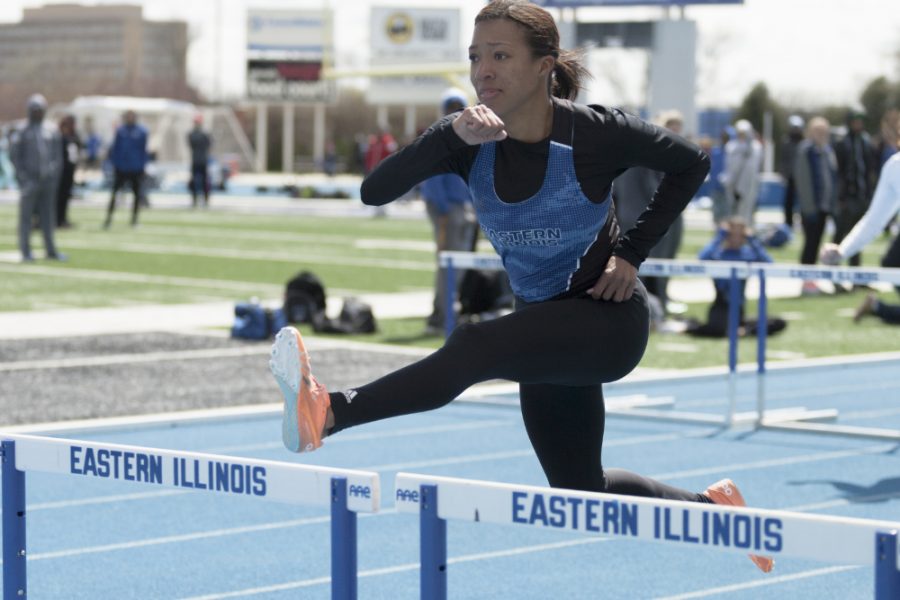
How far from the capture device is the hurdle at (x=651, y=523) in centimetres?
295

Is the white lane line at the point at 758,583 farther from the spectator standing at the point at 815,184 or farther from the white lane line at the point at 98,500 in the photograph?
the spectator standing at the point at 815,184

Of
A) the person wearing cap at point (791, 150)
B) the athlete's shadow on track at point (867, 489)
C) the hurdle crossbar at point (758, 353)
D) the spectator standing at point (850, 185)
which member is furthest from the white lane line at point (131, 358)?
the person wearing cap at point (791, 150)

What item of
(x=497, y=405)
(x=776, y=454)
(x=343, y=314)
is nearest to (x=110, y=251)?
(x=343, y=314)

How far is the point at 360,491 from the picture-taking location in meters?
3.57

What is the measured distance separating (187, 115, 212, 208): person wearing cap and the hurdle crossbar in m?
26.6

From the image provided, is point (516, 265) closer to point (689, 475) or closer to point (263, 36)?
point (689, 475)

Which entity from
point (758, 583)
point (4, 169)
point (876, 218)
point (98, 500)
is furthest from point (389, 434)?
point (4, 169)

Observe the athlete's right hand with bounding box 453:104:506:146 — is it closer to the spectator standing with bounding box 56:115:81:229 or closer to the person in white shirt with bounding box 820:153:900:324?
the person in white shirt with bounding box 820:153:900:324

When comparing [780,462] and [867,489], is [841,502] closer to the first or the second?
[867,489]

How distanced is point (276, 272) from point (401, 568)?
14.9 metres

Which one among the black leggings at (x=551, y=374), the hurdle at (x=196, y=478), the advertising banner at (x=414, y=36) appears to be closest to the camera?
the hurdle at (x=196, y=478)

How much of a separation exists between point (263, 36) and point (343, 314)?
220 feet

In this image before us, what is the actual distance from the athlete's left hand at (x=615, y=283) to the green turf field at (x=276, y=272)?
8219mm

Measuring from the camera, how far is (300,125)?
97.2 metres
